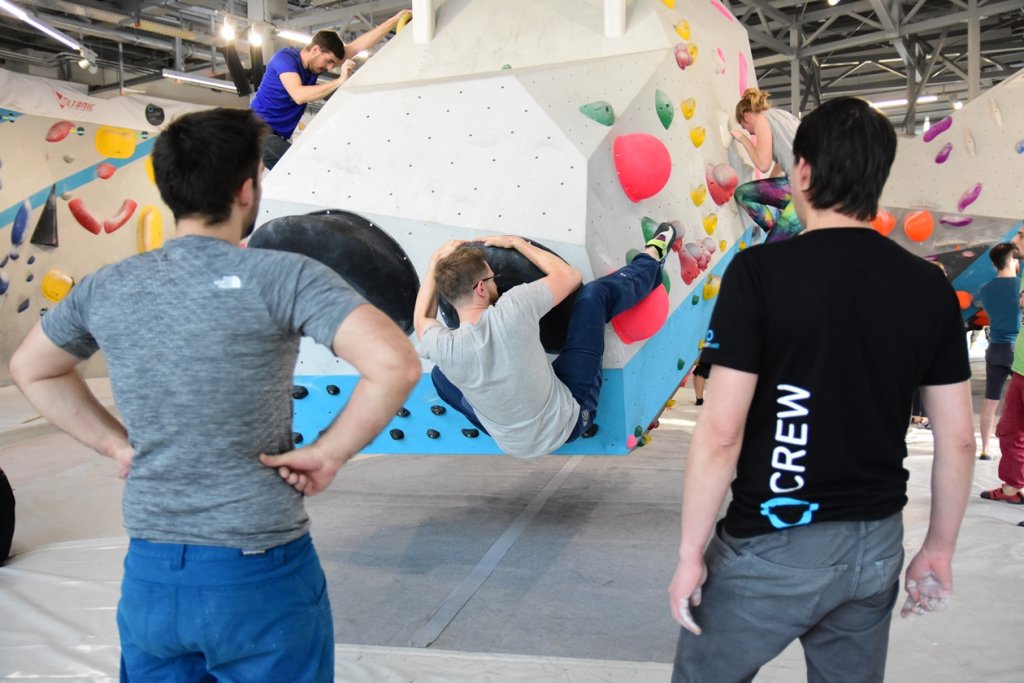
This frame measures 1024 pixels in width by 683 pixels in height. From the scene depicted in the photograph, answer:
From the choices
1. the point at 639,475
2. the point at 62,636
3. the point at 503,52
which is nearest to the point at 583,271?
the point at 503,52

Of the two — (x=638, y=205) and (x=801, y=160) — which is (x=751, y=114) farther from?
(x=801, y=160)

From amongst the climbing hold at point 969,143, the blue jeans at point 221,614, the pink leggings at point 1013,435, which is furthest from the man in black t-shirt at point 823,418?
the climbing hold at point 969,143

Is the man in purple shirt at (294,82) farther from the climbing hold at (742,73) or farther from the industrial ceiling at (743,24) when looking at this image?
the industrial ceiling at (743,24)

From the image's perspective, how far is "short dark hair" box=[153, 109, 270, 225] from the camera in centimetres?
142

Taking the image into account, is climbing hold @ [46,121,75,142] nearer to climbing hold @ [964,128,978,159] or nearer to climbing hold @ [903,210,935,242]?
climbing hold @ [903,210,935,242]

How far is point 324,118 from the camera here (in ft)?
11.5

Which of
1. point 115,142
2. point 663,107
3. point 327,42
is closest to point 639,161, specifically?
point 663,107

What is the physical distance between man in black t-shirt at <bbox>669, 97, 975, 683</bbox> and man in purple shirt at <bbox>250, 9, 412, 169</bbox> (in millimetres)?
3103

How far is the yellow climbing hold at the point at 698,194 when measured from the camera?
12.4ft

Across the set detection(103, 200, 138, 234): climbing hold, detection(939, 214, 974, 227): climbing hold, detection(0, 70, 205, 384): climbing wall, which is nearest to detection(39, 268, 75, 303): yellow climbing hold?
detection(0, 70, 205, 384): climbing wall

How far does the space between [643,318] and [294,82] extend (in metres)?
2.12

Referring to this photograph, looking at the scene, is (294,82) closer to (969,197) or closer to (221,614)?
(221,614)

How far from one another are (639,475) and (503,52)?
2.90 m

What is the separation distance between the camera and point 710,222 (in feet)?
12.8
